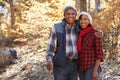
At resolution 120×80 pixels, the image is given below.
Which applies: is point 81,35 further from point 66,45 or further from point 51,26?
point 51,26

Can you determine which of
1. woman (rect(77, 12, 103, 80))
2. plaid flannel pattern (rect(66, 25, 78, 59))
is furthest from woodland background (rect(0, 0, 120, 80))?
plaid flannel pattern (rect(66, 25, 78, 59))

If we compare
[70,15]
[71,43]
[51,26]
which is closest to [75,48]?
[71,43]

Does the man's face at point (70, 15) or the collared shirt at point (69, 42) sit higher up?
the man's face at point (70, 15)

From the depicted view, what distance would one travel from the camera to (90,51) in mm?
4520

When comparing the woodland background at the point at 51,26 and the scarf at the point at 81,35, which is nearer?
the scarf at the point at 81,35

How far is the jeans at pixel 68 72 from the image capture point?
4578mm

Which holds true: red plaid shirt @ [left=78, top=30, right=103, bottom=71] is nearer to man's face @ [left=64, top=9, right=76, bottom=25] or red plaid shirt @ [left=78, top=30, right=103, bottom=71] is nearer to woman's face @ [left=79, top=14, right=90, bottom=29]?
woman's face @ [left=79, top=14, right=90, bottom=29]

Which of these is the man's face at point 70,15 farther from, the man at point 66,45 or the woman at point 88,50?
the woman at point 88,50

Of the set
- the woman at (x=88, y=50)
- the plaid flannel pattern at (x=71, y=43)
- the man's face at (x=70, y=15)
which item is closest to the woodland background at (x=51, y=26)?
the woman at (x=88, y=50)

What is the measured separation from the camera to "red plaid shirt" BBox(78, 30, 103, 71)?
14.7ft

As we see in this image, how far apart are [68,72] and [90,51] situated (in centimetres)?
48

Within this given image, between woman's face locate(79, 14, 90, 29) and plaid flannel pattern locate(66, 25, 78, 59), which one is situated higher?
woman's face locate(79, 14, 90, 29)

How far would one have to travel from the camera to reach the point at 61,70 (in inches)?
182

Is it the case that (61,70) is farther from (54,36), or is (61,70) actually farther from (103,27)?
(103,27)
